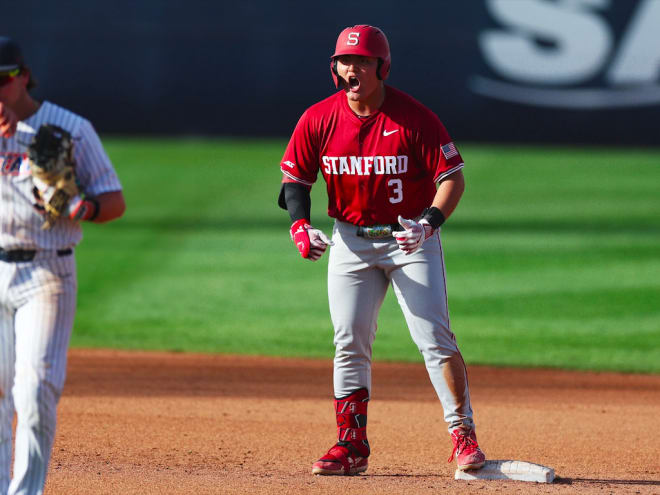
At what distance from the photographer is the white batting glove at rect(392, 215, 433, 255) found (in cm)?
545

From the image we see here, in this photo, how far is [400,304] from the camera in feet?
18.9

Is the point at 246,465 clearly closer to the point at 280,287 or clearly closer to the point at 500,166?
the point at 280,287

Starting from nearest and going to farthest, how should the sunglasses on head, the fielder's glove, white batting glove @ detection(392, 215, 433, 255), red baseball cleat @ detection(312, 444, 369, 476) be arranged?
the fielder's glove, the sunglasses on head, white batting glove @ detection(392, 215, 433, 255), red baseball cleat @ detection(312, 444, 369, 476)

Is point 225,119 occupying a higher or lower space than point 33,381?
higher

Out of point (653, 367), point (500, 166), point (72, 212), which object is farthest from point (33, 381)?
point (500, 166)

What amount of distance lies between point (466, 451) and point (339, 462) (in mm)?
629

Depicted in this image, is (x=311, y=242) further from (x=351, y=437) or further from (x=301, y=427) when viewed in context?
(x=301, y=427)

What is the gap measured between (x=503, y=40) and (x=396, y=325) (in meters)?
8.13

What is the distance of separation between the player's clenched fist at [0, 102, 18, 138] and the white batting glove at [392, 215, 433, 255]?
177cm

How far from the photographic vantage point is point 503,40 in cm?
1855

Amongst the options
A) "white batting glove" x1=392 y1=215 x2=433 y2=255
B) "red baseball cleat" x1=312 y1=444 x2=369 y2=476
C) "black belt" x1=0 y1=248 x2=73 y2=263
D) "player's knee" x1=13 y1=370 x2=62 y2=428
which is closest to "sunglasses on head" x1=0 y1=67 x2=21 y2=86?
"black belt" x1=0 y1=248 x2=73 y2=263

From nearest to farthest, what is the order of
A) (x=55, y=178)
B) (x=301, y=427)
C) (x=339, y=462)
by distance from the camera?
(x=55, y=178), (x=339, y=462), (x=301, y=427)

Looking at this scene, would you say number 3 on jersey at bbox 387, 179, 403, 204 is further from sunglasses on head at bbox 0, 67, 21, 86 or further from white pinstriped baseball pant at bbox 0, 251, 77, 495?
sunglasses on head at bbox 0, 67, 21, 86

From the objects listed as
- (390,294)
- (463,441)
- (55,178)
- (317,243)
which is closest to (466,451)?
(463,441)
